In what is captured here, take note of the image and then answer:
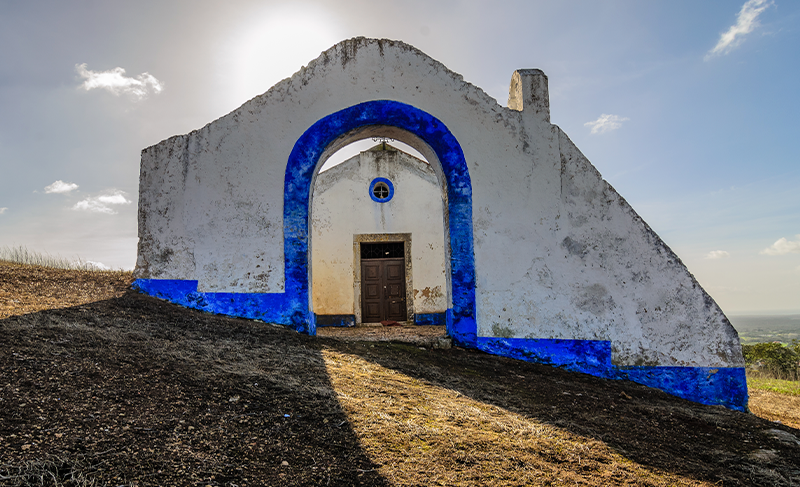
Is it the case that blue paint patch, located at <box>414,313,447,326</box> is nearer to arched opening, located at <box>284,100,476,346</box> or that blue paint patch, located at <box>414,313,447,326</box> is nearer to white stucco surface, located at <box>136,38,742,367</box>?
arched opening, located at <box>284,100,476,346</box>

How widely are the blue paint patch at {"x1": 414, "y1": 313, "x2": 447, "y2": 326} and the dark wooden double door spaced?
0.43 meters

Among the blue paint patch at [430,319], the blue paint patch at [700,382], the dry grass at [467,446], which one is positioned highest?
the blue paint patch at [430,319]

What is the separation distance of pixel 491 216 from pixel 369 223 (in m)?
5.62

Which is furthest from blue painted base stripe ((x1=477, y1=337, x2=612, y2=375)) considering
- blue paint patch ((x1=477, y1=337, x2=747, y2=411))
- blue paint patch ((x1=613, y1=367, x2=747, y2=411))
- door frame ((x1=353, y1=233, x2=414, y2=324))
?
door frame ((x1=353, y1=233, x2=414, y2=324))

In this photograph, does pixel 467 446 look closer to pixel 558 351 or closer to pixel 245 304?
pixel 558 351

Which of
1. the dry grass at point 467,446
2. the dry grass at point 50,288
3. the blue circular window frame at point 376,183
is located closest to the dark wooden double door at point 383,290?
the blue circular window frame at point 376,183

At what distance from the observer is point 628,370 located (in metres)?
6.23

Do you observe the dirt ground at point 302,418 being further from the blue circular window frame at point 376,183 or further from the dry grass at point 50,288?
the blue circular window frame at point 376,183

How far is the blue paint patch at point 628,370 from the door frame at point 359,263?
528cm

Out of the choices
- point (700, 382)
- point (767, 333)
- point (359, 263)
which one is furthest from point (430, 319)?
point (767, 333)

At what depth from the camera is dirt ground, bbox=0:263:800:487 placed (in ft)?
8.01

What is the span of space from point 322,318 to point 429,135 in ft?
21.0

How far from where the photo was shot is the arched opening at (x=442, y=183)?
660 centimetres

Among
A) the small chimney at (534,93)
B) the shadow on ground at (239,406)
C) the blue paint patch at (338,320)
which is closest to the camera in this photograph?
the shadow on ground at (239,406)
